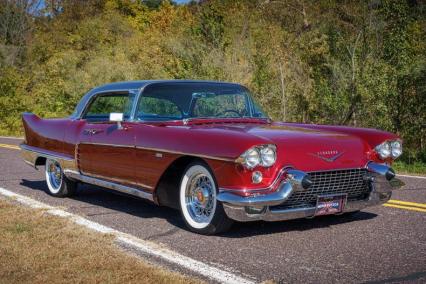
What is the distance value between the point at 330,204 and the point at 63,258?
2.35m

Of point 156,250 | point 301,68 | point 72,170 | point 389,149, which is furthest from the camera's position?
point 301,68

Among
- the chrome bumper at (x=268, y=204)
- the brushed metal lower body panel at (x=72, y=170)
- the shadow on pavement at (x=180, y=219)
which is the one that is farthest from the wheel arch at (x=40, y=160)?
the chrome bumper at (x=268, y=204)

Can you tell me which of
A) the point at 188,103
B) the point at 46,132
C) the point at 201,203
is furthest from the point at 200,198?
the point at 46,132

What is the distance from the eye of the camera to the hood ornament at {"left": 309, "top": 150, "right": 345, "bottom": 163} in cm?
517

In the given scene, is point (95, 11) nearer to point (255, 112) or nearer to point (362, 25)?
point (362, 25)

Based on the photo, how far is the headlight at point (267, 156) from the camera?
193 inches

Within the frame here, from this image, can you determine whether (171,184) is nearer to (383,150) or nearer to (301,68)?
(383,150)

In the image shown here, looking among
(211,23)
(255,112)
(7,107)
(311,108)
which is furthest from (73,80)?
(255,112)

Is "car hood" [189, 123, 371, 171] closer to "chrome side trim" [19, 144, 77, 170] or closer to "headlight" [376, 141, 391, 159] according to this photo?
"headlight" [376, 141, 391, 159]

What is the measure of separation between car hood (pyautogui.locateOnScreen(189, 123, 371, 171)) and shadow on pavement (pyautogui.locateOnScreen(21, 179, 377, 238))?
0.75m

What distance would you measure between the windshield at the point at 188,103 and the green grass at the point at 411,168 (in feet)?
15.6

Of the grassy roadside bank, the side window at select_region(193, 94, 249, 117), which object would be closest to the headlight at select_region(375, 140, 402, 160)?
the side window at select_region(193, 94, 249, 117)

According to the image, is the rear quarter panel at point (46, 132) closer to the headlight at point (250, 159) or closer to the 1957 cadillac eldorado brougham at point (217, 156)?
the 1957 cadillac eldorado brougham at point (217, 156)

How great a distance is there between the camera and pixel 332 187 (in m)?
5.23
